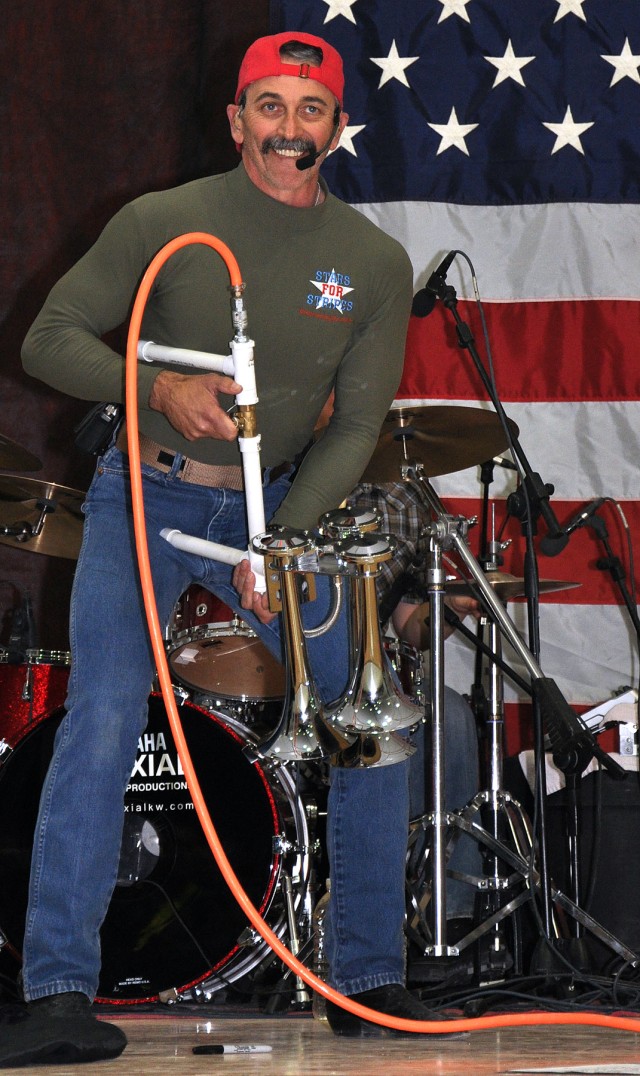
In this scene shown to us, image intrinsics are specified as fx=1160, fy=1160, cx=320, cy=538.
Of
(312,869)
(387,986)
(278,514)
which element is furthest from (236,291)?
(312,869)

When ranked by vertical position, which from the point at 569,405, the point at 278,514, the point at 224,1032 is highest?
the point at 569,405

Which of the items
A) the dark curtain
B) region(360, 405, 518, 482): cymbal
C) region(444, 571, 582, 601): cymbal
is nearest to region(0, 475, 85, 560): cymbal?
the dark curtain

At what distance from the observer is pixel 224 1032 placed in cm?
245

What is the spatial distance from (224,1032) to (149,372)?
1392 millimetres

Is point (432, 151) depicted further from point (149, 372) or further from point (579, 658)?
point (149, 372)

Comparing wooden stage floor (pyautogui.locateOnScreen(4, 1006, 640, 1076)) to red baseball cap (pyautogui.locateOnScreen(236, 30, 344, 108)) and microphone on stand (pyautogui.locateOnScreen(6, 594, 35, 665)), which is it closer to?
microphone on stand (pyautogui.locateOnScreen(6, 594, 35, 665))

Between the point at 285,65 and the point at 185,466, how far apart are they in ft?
2.70

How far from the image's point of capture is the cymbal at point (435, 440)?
10.8 feet

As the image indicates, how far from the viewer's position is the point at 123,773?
6.88 feet

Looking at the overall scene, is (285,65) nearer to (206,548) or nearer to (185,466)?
(185,466)

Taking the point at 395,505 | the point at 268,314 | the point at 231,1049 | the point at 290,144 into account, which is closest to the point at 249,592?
the point at 268,314

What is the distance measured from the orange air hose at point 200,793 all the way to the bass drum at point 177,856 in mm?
1276

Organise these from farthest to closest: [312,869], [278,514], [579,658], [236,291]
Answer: [579,658] → [312,869] → [278,514] → [236,291]

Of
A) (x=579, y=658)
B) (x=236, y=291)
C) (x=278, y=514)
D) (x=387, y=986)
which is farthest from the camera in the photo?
(x=579, y=658)
